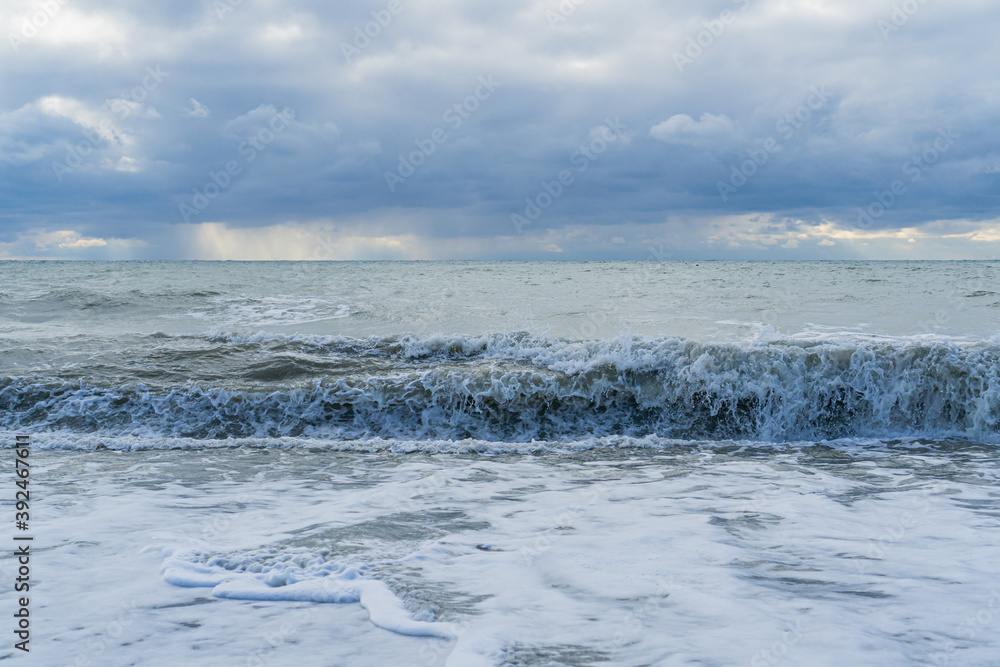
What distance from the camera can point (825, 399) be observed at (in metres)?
8.52

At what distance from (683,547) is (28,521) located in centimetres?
487

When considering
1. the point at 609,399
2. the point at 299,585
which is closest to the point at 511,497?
the point at 299,585

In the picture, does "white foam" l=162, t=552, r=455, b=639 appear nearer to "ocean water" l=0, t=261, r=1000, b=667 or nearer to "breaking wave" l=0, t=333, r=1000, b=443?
"ocean water" l=0, t=261, r=1000, b=667

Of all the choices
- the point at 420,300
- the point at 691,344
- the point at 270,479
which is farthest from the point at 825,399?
the point at 420,300

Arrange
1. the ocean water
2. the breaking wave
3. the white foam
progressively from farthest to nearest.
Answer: the breaking wave → the white foam → the ocean water

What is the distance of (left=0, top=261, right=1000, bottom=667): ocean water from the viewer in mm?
2869

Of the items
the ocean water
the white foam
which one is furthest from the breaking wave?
the white foam

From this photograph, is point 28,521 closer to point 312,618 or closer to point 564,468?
point 312,618

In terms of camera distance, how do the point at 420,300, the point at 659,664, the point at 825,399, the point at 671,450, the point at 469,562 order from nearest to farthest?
the point at 659,664 → the point at 469,562 → the point at 671,450 → the point at 825,399 → the point at 420,300

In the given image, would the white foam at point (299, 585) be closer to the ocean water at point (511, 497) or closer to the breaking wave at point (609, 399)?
the ocean water at point (511, 497)

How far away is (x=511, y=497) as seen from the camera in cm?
530

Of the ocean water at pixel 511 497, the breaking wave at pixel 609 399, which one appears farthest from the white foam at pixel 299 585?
the breaking wave at pixel 609 399

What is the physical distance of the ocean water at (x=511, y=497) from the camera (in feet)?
9.41

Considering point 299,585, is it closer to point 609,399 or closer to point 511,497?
point 511,497
